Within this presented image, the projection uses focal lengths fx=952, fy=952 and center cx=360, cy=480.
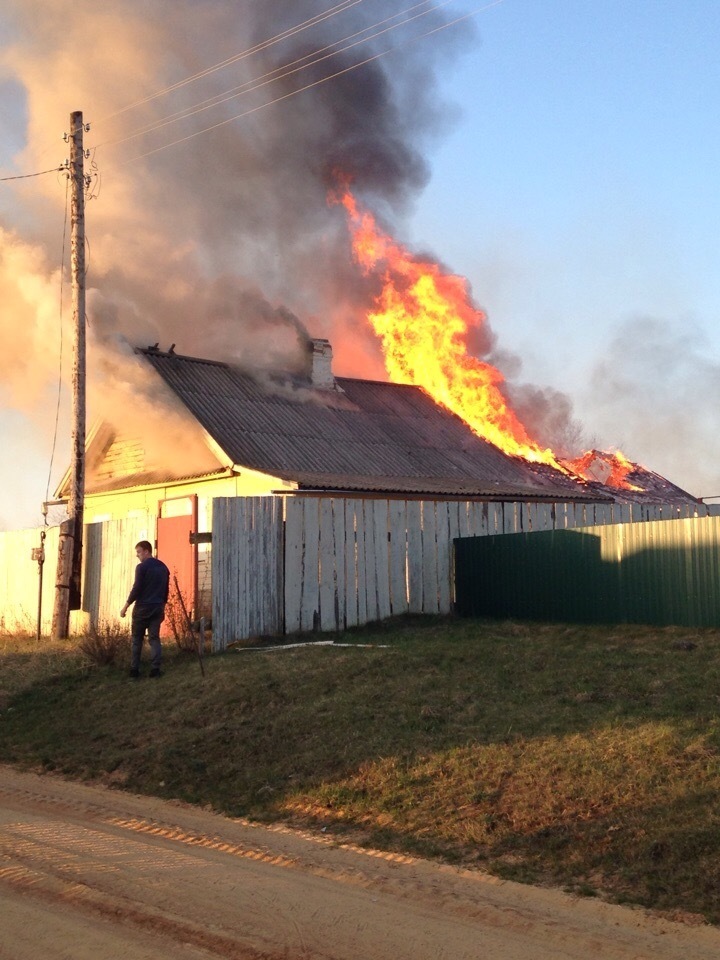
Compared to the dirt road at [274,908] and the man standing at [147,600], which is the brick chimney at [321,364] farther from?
the dirt road at [274,908]

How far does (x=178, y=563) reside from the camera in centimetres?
1480

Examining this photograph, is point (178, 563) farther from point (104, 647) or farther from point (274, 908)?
point (274, 908)

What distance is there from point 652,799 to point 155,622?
25.2 ft

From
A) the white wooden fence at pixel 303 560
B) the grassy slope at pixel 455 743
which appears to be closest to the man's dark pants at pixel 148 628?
the grassy slope at pixel 455 743

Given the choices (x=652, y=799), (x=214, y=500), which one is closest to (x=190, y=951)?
(x=652, y=799)

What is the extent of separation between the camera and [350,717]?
916cm

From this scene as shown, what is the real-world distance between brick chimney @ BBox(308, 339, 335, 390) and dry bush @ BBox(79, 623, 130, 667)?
44.7 feet

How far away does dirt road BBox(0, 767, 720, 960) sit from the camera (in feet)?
15.3

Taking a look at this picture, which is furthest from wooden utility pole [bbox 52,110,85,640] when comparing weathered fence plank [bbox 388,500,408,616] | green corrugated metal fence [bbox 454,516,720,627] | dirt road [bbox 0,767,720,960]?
dirt road [bbox 0,767,720,960]

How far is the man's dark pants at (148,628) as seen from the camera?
39.6 ft

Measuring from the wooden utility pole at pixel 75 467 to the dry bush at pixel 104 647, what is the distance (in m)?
3.19

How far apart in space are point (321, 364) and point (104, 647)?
1444 cm

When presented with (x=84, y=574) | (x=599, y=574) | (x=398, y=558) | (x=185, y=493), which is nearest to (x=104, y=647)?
(x=84, y=574)

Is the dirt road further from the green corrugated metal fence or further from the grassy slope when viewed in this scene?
the green corrugated metal fence
